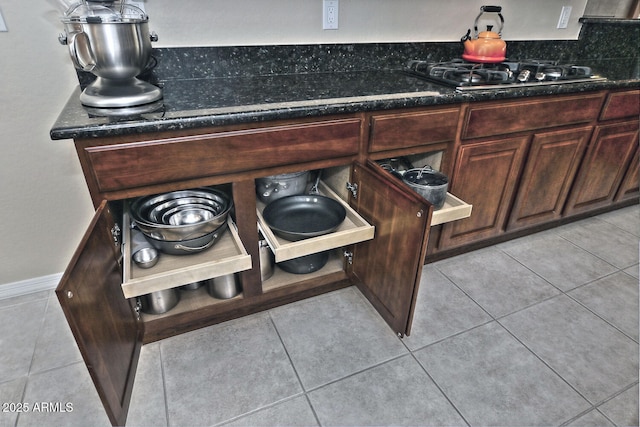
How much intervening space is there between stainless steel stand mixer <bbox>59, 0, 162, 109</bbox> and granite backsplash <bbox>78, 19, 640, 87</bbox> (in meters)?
0.32

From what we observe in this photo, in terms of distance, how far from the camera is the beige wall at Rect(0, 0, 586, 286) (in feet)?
4.52

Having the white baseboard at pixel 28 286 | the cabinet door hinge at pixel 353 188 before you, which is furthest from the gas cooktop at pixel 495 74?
the white baseboard at pixel 28 286

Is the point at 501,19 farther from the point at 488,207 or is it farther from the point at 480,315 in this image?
the point at 480,315

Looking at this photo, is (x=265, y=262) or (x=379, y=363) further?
(x=265, y=262)

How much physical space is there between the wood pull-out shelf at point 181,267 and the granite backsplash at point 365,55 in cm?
68

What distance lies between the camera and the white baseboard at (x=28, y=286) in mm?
1685

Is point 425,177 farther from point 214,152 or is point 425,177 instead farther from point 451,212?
point 214,152

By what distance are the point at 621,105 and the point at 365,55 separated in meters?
1.30

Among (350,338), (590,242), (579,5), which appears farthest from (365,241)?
(579,5)

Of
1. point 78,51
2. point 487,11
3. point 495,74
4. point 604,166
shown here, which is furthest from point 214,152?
point 604,166

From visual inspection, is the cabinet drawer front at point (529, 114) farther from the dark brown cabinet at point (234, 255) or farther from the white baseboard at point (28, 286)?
the white baseboard at point (28, 286)

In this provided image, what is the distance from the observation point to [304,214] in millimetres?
1539

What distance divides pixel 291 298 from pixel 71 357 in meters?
0.85

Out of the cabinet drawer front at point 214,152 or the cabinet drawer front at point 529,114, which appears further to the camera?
the cabinet drawer front at point 529,114
